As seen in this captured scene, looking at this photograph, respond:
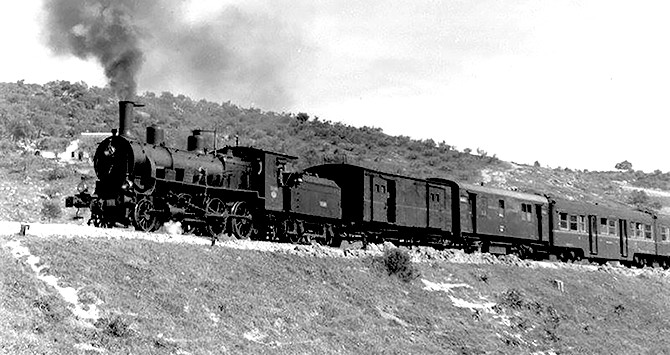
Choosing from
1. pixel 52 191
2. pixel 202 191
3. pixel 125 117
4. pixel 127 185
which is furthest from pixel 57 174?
pixel 127 185

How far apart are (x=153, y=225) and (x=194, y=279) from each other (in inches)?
198

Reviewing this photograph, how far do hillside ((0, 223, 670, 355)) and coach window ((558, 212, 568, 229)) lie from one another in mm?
8327

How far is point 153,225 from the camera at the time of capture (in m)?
20.7

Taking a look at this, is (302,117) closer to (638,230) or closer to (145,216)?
(638,230)

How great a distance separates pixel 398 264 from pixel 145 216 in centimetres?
783

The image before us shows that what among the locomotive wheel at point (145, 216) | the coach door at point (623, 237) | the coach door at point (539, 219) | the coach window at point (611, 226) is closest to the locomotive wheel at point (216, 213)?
the locomotive wheel at point (145, 216)

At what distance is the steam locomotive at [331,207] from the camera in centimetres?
2062

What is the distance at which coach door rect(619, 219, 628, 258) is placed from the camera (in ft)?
124

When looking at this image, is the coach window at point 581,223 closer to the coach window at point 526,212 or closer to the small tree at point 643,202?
the coach window at point 526,212

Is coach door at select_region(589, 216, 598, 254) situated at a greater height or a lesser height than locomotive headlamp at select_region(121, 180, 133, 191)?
lesser

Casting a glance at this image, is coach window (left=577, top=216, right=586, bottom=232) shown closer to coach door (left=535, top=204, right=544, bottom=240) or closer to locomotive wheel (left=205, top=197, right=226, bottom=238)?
coach door (left=535, top=204, right=544, bottom=240)

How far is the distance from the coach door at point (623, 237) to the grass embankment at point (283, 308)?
11.0m

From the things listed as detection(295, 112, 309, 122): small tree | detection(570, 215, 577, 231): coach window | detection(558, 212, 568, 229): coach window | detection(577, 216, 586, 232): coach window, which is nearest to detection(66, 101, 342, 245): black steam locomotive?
detection(558, 212, 568, 229): coach window

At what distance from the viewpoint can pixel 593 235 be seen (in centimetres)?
3638
